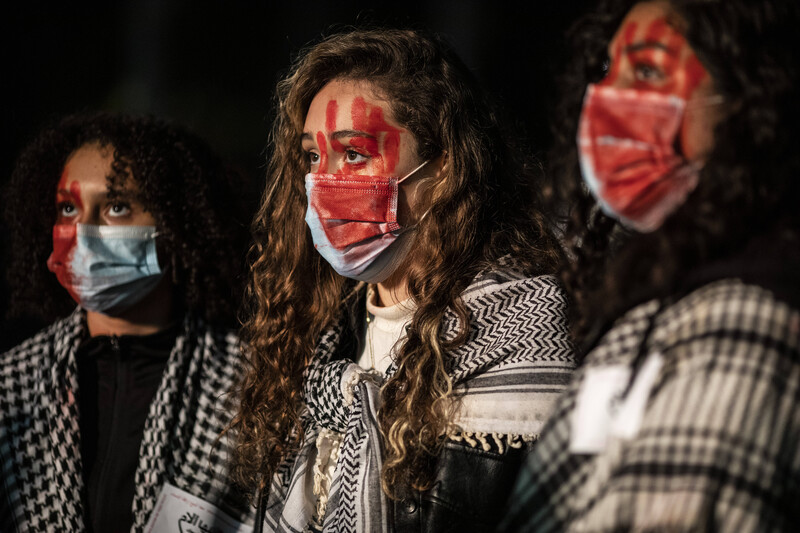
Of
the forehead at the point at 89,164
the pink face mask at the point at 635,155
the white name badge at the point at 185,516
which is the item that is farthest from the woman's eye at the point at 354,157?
the white name badge at the point at 185,516

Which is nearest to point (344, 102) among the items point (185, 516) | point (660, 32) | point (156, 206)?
point (156, 206)

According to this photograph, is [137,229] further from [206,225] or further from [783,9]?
[783,9]

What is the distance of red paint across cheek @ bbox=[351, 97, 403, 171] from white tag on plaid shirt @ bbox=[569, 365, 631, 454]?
51.8 inches

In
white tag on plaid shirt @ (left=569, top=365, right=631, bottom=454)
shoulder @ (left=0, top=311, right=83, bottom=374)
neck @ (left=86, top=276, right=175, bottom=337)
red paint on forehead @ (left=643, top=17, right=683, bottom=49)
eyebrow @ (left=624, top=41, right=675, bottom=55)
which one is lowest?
shoulder @ (left=0, top=311, right=83, bottom=374)

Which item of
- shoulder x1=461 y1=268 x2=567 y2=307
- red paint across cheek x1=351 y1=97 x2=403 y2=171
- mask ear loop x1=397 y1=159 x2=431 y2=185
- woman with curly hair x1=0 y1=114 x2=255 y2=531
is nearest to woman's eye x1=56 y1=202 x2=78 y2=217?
woman with curly hair x1=0 y1=114 x2=255 y2=531

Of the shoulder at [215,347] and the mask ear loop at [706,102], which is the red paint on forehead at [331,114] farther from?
the mask ear loop at [706,102]

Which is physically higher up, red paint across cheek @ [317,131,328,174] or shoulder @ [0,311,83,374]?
red paint across cheek @ [317,131,328,174]

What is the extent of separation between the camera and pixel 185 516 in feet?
10.1

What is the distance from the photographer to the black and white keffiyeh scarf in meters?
2.42

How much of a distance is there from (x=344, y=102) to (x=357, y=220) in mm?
444

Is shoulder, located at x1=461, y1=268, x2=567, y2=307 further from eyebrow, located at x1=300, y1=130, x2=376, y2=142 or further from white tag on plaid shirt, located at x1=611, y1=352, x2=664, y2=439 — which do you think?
white tag on plaid shirt, located at x1=611, y1=352, x2=664, y2=439

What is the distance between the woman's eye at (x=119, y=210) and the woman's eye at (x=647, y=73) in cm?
240

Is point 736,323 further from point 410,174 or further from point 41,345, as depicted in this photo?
point 41,345

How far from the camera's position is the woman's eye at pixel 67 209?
11.2 ft
